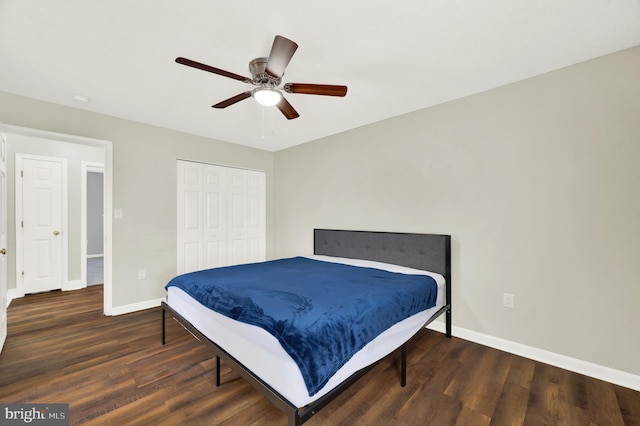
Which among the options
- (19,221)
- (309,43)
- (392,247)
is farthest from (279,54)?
(19,221)

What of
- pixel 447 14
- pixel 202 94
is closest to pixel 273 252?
pixel 202 94

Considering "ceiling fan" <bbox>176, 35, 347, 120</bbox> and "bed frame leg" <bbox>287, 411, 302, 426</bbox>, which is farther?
"ceiling fan" <bbox>176, 35, 347, 120</bbox>

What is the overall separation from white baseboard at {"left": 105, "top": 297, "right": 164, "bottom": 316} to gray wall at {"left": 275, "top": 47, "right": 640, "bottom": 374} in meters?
3.21

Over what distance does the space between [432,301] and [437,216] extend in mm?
933

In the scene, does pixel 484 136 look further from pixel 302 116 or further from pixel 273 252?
pixel 273 252

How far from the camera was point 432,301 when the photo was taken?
241 centimetres

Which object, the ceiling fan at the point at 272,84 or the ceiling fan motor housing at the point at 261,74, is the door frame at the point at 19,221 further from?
the ceiling fan motor housing at the point at 261,74

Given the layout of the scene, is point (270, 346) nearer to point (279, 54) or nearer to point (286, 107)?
point (279, 54)

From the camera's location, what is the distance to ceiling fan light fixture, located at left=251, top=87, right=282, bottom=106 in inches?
79.0

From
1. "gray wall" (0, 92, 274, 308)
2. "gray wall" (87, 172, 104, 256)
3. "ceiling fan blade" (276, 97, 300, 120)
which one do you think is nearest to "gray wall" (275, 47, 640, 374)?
"ceiling fan blade" (276, 97, 300, 120)

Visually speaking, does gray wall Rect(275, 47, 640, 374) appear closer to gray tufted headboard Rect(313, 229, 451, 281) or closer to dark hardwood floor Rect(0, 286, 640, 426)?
→ gray tufted headboard Rect(313, 229, 451, 281)

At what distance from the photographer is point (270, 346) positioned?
4.74 ft

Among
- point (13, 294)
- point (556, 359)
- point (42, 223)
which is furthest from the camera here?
point (42, 223)

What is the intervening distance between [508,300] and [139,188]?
170 inches
